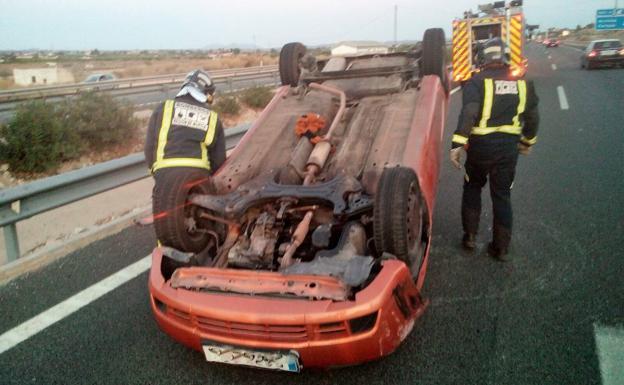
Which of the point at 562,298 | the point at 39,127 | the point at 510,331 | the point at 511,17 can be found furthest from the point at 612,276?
the point at 511,17

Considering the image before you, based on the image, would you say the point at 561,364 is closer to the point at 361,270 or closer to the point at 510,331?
the point at 510,331

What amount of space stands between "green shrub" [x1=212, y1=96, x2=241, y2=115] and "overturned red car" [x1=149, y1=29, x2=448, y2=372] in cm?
830

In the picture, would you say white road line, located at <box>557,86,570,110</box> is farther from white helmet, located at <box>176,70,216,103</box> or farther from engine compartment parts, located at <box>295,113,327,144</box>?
white helmet, located at <box>176,70,216,103</box>

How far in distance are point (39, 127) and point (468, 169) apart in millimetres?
8157

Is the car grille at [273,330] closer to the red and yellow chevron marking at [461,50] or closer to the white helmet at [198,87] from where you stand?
the white helmet at [198,87]

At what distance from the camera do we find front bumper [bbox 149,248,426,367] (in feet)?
8.18

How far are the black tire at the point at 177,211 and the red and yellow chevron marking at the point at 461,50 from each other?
15155 mm

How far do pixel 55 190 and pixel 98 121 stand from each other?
20.9 feet

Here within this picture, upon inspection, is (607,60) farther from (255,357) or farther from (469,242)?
(255,357)

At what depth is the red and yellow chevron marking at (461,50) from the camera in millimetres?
16906

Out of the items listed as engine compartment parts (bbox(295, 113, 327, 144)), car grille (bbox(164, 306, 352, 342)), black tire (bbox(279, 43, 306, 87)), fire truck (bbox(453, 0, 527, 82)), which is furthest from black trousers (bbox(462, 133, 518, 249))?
fire truck (bbox(453, 0, 527, 82))

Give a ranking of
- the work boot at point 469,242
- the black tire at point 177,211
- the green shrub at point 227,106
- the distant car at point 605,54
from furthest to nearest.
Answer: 1. the distant car at point 605,54
2. the green shrub at point 227,106
3. the work boot at point 469,242
4. the black tire at point 177,211

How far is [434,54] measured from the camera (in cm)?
549

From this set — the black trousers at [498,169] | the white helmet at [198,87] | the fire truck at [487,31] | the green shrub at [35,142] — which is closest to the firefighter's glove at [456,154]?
the black trousers at [498,169]
